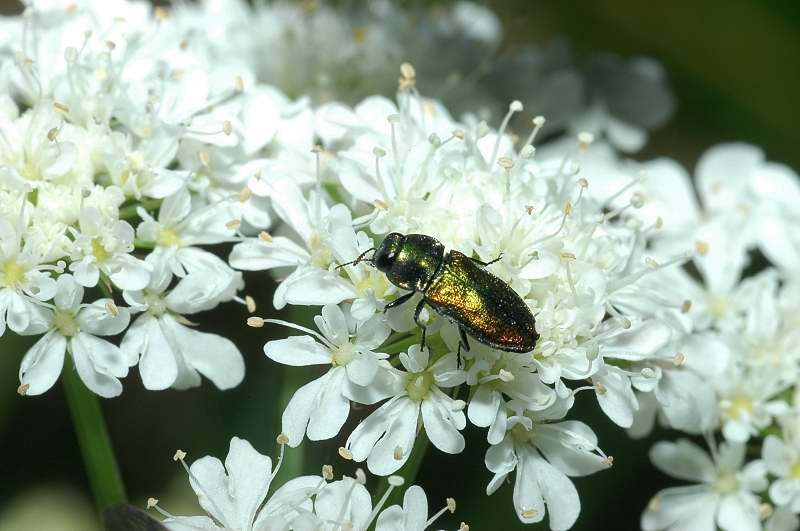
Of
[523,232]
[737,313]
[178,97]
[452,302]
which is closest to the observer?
[452,302]

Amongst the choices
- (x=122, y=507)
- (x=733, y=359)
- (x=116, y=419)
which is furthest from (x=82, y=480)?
(x=733, y=359)

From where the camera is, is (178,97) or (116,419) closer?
(178,97)

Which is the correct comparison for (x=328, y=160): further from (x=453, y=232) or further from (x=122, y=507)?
(x=122, y=507)

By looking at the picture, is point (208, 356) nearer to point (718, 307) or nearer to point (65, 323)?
point (65, 323)

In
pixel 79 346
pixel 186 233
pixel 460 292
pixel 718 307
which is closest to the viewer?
pixel 460 292

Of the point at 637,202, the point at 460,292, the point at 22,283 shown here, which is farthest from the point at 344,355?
the point at 637,202

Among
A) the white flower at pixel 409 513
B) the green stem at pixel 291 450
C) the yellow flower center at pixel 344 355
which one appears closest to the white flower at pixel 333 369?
the yellow flower center at pixel 344 355

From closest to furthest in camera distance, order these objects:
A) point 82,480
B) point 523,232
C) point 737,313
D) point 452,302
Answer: point 452,302 → point 523,232 → point 737,313 → point 82,480

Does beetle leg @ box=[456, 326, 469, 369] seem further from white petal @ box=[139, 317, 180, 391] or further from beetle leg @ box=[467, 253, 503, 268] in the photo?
white petal @ box=[139, 317, 180, 391]
